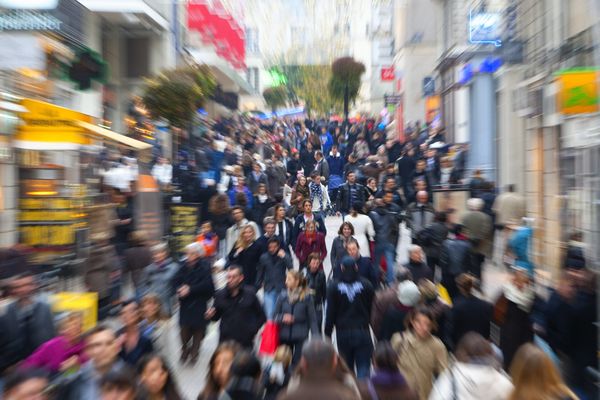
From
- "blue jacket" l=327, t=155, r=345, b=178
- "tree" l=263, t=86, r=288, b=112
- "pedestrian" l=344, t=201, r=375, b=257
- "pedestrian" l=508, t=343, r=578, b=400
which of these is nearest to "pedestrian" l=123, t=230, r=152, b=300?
"pedestrian" l=344, t=201, r=375, b=257

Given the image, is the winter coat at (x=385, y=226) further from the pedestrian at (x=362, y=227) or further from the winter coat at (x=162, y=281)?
the winter coat at (x=162, y=281)

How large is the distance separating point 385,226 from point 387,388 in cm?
678

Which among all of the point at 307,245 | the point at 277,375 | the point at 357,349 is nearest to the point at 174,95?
the point at 307,245

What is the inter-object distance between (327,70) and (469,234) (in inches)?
1810

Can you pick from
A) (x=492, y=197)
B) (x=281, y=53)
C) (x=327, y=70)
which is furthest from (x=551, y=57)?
(x=281, y=53)

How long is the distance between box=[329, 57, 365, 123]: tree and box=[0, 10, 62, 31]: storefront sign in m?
33.3

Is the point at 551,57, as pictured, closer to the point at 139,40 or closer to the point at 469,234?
the point at 469,234

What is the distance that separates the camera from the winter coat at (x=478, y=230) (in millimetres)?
10469

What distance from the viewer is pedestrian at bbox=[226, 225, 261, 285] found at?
9360mm

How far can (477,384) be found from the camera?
431 cm

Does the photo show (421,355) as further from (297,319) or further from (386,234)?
(386,234)

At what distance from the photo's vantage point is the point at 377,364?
4.47 metres

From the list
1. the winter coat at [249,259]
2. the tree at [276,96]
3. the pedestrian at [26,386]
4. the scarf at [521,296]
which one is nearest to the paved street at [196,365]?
the scarf at [521,296]

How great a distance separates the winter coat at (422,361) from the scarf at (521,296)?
1331 millimetres
